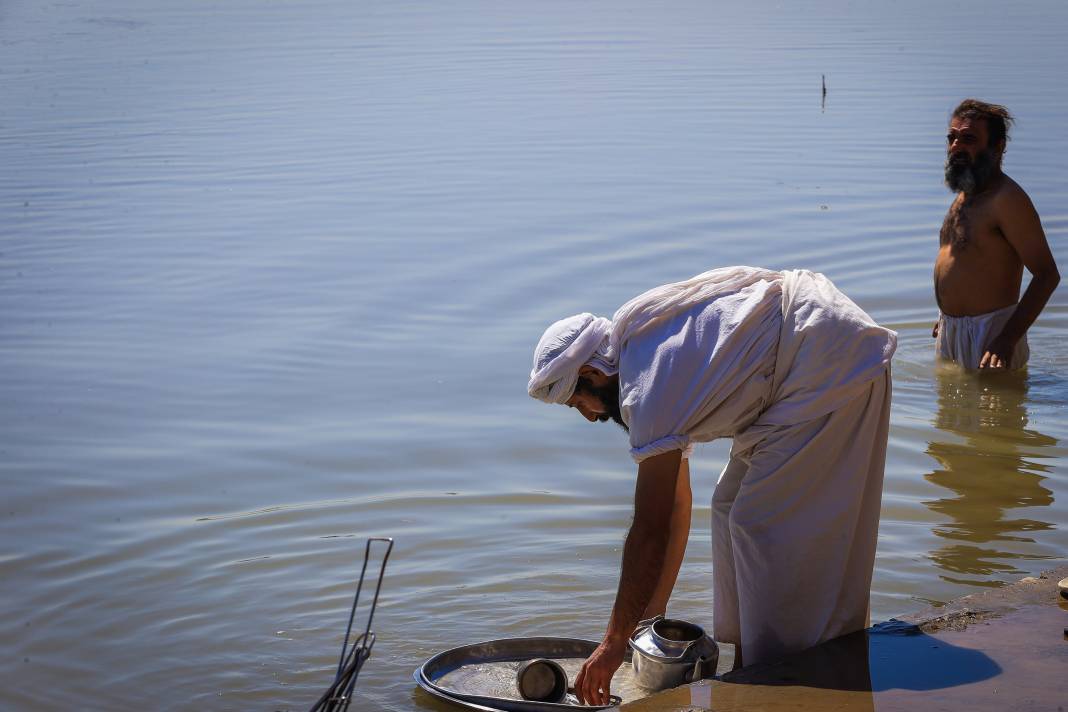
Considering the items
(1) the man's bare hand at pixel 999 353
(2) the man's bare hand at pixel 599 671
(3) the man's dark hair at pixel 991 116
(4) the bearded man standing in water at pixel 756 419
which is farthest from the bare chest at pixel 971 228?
(2) the man's bare hand at pixel 599 671

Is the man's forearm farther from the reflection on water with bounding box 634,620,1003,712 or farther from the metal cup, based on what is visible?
the metal cup

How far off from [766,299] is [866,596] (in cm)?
103

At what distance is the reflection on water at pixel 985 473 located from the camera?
5707mm

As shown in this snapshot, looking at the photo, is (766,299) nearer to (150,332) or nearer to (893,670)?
(893,670)

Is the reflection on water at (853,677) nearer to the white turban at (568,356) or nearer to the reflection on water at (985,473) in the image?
the white turban at (568,356)

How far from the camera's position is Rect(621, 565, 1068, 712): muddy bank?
357cm

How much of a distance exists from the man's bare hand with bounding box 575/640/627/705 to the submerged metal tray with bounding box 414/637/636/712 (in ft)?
0.79

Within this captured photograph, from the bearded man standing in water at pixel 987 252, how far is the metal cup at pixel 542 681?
14.8ft

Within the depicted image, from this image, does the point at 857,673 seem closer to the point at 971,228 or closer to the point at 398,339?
the point at 971,228

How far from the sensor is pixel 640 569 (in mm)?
3549

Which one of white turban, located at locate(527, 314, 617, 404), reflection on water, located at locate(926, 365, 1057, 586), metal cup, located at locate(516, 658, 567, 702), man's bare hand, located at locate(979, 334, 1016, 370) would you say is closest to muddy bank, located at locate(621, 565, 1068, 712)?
metal cup, located at locate(516, 658, 567, 702)

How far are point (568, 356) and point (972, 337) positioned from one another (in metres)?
5.00

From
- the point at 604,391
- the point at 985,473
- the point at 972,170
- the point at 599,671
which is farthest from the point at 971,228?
the point at 599,671

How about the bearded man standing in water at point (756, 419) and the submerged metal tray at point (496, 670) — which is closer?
the bearded man standing in water at point (756, 419)
